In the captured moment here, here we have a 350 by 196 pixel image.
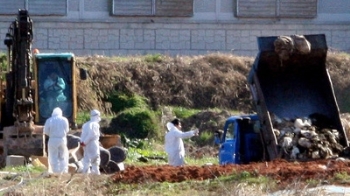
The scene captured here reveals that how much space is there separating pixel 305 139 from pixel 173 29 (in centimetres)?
2813

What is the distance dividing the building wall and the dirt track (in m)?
30.5

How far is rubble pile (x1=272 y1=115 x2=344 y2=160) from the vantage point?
2277cm

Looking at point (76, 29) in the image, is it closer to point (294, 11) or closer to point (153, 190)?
point (294, 11)

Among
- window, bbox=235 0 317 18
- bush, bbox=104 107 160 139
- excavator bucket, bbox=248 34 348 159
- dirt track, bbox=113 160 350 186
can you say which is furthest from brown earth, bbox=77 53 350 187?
dirt track, bbox=113 160 350 186

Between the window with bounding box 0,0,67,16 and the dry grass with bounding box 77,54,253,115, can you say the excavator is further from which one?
the window with bounding box 0,0,67,16

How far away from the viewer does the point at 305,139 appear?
2297 centimetres

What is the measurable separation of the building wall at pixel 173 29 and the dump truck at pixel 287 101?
25117mm

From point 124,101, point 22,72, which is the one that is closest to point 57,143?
point 22,72

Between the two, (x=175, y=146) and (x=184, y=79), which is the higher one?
(x=175, y=146)

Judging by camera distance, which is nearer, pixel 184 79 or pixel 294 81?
pixel 294 81

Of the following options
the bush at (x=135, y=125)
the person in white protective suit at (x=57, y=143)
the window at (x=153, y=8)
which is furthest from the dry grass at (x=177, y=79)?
the person in white protective suit at (x=57, y=143)

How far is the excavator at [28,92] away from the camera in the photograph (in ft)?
88.8

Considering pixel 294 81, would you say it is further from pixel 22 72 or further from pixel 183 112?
pixel 183 112

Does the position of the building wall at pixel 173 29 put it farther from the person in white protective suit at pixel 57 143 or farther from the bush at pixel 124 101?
the person in white protective suit at pixel 57 143
